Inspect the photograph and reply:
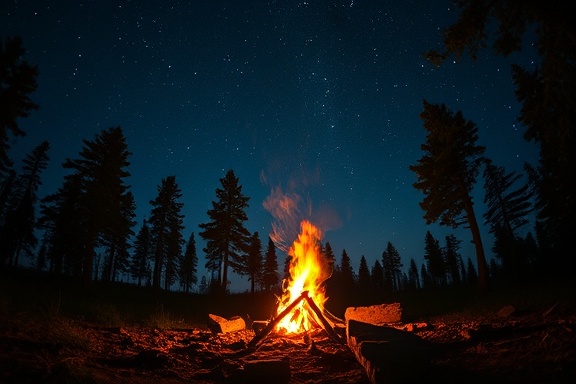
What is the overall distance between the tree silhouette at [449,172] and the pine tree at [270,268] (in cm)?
3784

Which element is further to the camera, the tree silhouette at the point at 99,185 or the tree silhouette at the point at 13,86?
A: the tree silhouette at the point at 99,185

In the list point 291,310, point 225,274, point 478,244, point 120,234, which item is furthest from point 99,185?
point 478,244

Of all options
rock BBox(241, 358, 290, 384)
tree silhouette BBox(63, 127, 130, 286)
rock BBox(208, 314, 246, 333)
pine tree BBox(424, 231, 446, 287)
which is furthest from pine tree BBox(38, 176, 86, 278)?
pine tree BBox(424, 231, 446, 287)

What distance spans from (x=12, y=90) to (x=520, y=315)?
2734 centimetres

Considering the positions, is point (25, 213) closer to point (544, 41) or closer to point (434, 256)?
point (544, 41)

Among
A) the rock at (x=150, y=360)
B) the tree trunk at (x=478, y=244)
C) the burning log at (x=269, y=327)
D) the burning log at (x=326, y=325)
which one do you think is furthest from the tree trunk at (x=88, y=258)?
the tree trunk at (x=478, y=244)

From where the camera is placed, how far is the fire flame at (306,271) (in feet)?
35.8

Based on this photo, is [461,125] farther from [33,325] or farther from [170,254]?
[170,254]

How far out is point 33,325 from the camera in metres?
6.98

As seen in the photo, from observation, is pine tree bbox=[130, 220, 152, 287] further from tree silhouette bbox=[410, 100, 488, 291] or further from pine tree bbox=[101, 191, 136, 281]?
tree silhouette bbox=[410, 100, 488, 291]

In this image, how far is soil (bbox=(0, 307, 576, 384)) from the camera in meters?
4.30

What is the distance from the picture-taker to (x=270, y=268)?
5559cm

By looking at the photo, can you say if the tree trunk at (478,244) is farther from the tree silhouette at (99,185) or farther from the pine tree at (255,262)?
the pine tree at (255,262)

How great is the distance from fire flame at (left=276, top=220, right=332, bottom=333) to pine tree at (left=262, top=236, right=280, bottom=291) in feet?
146
